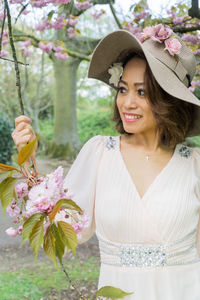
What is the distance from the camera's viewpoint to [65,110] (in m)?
8.21

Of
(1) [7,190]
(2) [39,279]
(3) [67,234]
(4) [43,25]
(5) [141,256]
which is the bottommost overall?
(2) [39,279]

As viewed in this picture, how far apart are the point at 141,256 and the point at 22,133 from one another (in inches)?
22.9

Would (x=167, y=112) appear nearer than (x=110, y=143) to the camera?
Yes

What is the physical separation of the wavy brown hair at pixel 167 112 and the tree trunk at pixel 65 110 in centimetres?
661

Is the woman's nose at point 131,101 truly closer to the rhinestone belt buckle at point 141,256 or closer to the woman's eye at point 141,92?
the woman's eye at point 141,92

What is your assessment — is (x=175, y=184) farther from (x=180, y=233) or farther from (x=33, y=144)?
(x=33, y=144)

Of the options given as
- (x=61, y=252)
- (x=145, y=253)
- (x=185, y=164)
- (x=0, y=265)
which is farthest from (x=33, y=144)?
(x=0, y=265)

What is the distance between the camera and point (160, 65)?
1.26 m

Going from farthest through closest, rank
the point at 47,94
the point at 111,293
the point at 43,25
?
the point at 47,94
the point at 43,25
the point at 111,293

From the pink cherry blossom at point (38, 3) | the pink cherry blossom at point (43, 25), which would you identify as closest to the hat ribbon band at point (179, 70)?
the pink cherry blossom at point (38, 3)

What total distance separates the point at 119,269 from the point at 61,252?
500 millimetres

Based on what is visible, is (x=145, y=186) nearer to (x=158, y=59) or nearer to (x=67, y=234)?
(x=158, y=59)

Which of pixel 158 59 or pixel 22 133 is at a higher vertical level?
pixel 158 59

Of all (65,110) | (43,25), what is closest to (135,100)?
(43,25)
